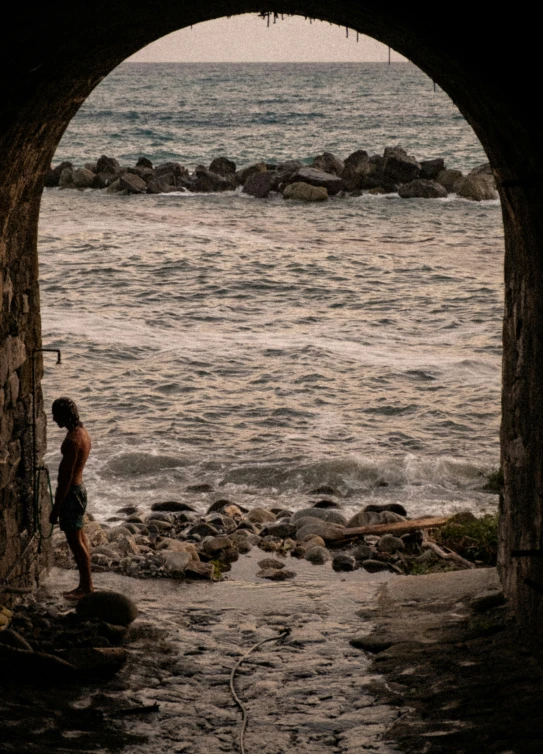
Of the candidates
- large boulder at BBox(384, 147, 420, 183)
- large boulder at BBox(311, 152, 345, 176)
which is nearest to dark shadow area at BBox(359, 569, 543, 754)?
large boulder at BBox(384, 147, 420, 183)

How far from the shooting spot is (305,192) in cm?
3203

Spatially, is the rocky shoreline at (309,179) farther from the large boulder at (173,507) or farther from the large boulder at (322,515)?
the large boulder at (322,515)

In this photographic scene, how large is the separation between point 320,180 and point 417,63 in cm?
2702

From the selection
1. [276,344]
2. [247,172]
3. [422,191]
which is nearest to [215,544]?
[276,344]

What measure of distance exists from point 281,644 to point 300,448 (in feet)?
19.6

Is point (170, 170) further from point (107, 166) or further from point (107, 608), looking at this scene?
point (107, 608)

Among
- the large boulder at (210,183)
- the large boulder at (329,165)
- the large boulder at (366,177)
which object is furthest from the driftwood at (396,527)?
the large boulder at (329,165)

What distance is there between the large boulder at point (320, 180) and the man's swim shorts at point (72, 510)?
2695 centimetres

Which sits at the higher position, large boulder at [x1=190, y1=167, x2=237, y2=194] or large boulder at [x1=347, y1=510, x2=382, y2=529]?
large boulder at [x1=190, y1=167, x2=237, y2=194]

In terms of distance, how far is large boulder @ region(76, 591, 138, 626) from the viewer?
6.61 meters

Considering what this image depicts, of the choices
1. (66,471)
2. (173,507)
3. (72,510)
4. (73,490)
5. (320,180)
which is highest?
(320,180)

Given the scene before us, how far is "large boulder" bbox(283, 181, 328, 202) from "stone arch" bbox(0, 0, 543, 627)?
83.1ft

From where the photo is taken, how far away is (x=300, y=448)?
12367 mm

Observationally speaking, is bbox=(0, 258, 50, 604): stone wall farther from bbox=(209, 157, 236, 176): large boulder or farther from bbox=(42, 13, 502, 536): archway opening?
bbox=(209, 157, 236, 176): large boulder
